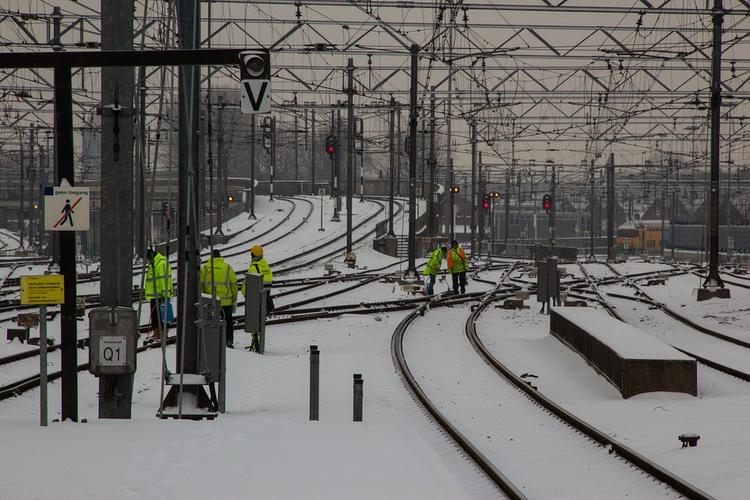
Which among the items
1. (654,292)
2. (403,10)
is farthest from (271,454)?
(654,292)

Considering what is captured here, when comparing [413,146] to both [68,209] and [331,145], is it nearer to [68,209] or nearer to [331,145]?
[331,145]

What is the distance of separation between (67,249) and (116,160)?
1004mm

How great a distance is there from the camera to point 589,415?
1302 centimetres

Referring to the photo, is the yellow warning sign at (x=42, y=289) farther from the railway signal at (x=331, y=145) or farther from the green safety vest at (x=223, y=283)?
the railway signal at (x=331, y=145)

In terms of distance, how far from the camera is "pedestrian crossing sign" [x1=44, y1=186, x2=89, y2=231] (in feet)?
33.0

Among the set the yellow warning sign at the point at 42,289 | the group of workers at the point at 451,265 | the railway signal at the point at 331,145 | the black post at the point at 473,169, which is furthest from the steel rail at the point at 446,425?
the black post at the point at 473,169

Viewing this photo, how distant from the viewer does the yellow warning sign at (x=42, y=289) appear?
32.9 feet

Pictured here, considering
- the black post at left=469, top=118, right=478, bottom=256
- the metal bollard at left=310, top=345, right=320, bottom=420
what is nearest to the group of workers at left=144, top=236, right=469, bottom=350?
the metal bollard at left=310, top=345, right=320, bottom=420

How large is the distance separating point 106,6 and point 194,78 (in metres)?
1.50

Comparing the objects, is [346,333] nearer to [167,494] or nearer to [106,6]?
[106,6]

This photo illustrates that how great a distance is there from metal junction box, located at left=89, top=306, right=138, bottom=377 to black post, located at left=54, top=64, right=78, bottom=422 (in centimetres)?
20

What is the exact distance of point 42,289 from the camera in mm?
10062

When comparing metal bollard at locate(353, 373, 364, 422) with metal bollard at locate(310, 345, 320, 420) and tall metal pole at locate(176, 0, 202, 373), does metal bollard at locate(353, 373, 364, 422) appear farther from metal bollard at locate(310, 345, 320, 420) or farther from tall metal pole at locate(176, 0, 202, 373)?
tall metal pole at locate(176, 0, 202, 373)

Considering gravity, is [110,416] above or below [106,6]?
below
